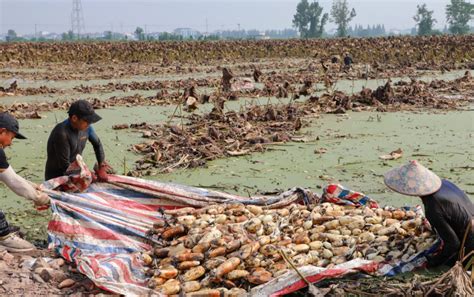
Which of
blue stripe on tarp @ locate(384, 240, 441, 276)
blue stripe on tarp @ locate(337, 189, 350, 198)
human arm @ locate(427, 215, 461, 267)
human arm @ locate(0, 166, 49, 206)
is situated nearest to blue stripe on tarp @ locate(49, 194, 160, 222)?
human arm @ locate(0, 166, 49, 206)

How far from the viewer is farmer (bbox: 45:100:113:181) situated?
431 cm

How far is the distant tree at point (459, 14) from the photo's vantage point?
59287 mm

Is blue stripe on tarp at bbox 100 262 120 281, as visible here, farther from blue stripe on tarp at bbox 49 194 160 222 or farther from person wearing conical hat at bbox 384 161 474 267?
person wearing conical hat at bbox 384 161 474 267

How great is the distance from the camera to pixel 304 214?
4.20 metres

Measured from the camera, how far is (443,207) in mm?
3482

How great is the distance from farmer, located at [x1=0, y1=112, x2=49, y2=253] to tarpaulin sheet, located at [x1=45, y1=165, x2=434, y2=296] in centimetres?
19

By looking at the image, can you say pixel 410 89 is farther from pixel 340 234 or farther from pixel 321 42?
pixel 321 42

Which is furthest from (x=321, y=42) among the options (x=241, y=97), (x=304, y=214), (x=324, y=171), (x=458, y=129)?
(x=304, y=214)

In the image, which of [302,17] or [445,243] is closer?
[445,243]

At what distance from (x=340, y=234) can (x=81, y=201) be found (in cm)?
201

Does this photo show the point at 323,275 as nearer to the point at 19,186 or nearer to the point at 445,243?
the point at 445,243

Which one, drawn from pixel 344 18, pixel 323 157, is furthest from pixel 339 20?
pixel 323 157

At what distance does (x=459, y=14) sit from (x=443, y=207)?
6463cm

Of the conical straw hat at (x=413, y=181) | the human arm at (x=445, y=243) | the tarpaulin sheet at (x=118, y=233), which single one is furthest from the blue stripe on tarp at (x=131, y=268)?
the human arm at (x=445, y=243)
